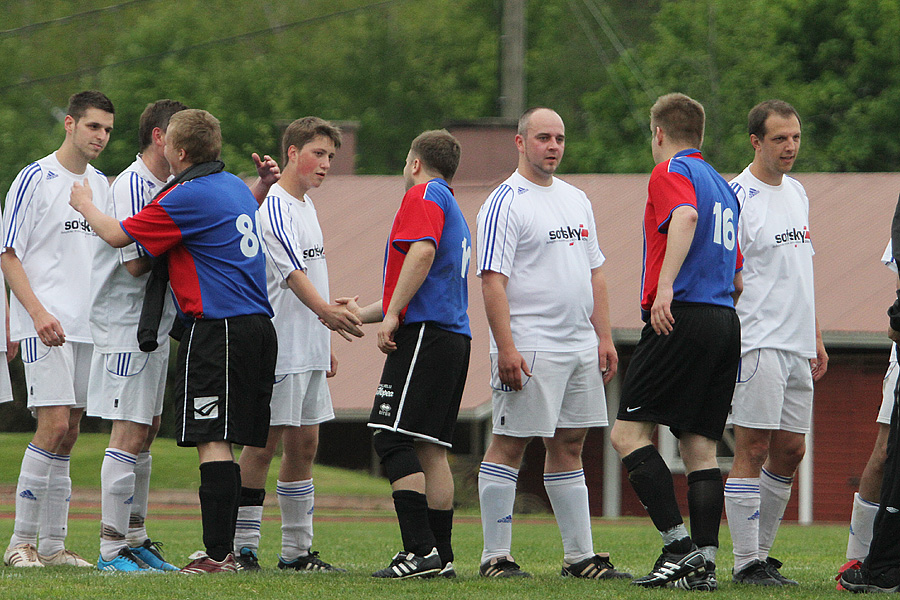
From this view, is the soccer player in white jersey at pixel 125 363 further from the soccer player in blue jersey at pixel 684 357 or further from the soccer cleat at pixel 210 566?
the soccer player in blue jersey at pixel 684 357

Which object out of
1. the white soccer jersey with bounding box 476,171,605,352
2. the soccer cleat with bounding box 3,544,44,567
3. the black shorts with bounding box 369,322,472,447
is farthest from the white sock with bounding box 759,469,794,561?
the soccer cleat with bounding box 3,544,44,567

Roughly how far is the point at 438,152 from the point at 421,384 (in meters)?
1.41

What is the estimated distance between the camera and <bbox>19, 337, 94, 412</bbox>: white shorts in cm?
749

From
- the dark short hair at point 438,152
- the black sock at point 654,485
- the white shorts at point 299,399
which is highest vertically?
the dark short hair at point 438,152

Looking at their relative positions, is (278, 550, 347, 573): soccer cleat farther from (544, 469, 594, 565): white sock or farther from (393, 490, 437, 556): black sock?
(544, 469, 594, 565): white sock

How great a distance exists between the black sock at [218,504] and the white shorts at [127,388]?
676 millimetres

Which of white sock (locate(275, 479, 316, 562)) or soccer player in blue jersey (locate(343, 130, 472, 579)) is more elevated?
soccer player in blue jersey (locate(343, 130, 472, 579))

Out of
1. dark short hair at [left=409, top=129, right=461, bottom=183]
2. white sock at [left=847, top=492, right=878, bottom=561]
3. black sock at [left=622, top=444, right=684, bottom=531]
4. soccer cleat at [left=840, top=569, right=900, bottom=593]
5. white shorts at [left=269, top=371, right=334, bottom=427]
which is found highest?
dark short hair at [left=409, top=129, right=461, bottom=183]

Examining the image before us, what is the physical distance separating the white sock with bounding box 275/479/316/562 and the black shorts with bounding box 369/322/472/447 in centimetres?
97

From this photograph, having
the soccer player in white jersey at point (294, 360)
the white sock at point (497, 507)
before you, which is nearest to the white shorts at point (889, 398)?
the white sock at point (497, 507)

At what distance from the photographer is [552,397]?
732 cm

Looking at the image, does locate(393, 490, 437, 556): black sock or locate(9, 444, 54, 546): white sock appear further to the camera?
locate(9, 444, 54, 546): white sock

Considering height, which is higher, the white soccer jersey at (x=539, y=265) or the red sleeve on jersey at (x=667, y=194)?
the red sleeve on jersey at (x=667, y=194)

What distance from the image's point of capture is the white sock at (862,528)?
7203 mm
